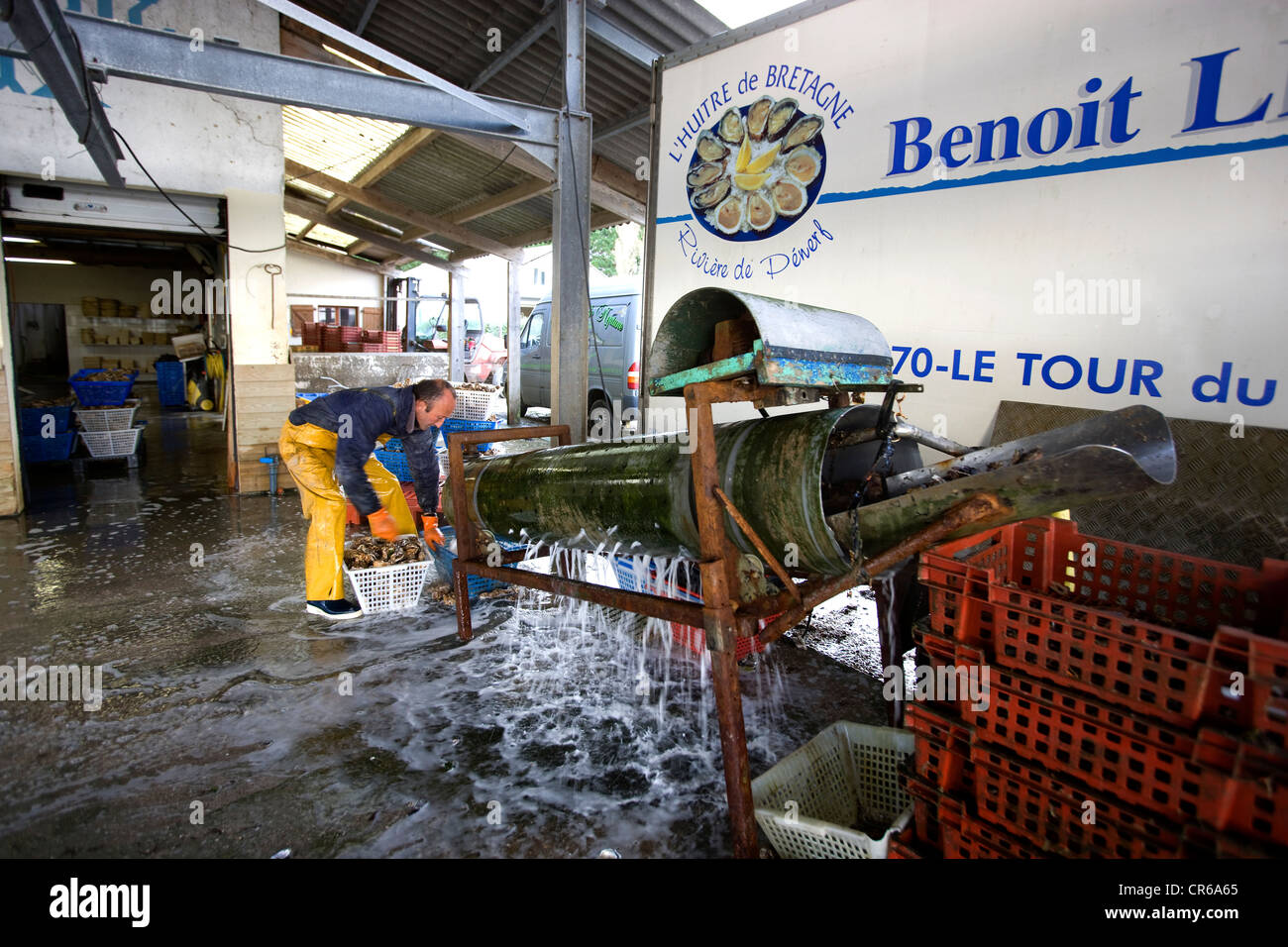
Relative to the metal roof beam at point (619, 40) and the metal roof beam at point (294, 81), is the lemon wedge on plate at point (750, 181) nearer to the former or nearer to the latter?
the metal roof beam at point (619, 40)

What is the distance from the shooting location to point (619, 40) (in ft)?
19.4

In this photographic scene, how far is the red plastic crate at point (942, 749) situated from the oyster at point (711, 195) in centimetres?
411

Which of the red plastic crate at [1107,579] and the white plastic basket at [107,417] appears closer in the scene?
the red plastic crate at [1107,579]

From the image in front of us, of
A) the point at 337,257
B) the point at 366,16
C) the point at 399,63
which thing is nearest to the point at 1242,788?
the point at 399,63

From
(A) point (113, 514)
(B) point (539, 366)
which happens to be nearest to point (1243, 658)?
(A) point (113, 514)

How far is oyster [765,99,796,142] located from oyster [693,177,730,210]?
0.46 meters

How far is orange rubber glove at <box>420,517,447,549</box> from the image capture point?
15.0ft

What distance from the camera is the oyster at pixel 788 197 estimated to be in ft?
14.9

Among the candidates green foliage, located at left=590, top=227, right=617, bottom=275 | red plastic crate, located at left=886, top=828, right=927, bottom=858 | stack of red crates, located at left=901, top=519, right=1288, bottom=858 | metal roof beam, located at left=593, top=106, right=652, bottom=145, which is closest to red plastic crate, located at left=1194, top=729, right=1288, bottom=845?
stack of red crates, located at left=901, top=519, right=1288, bottom=858

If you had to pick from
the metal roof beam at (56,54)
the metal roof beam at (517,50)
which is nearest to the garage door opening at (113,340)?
the metal roof beam at (56,54)

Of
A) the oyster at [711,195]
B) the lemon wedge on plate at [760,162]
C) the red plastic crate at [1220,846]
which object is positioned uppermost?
the lemon wedge on plate at [760,162]

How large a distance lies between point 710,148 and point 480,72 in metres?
4.18

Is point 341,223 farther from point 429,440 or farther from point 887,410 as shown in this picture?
point 887,410

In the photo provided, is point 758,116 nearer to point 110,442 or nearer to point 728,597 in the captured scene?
point 728,597
